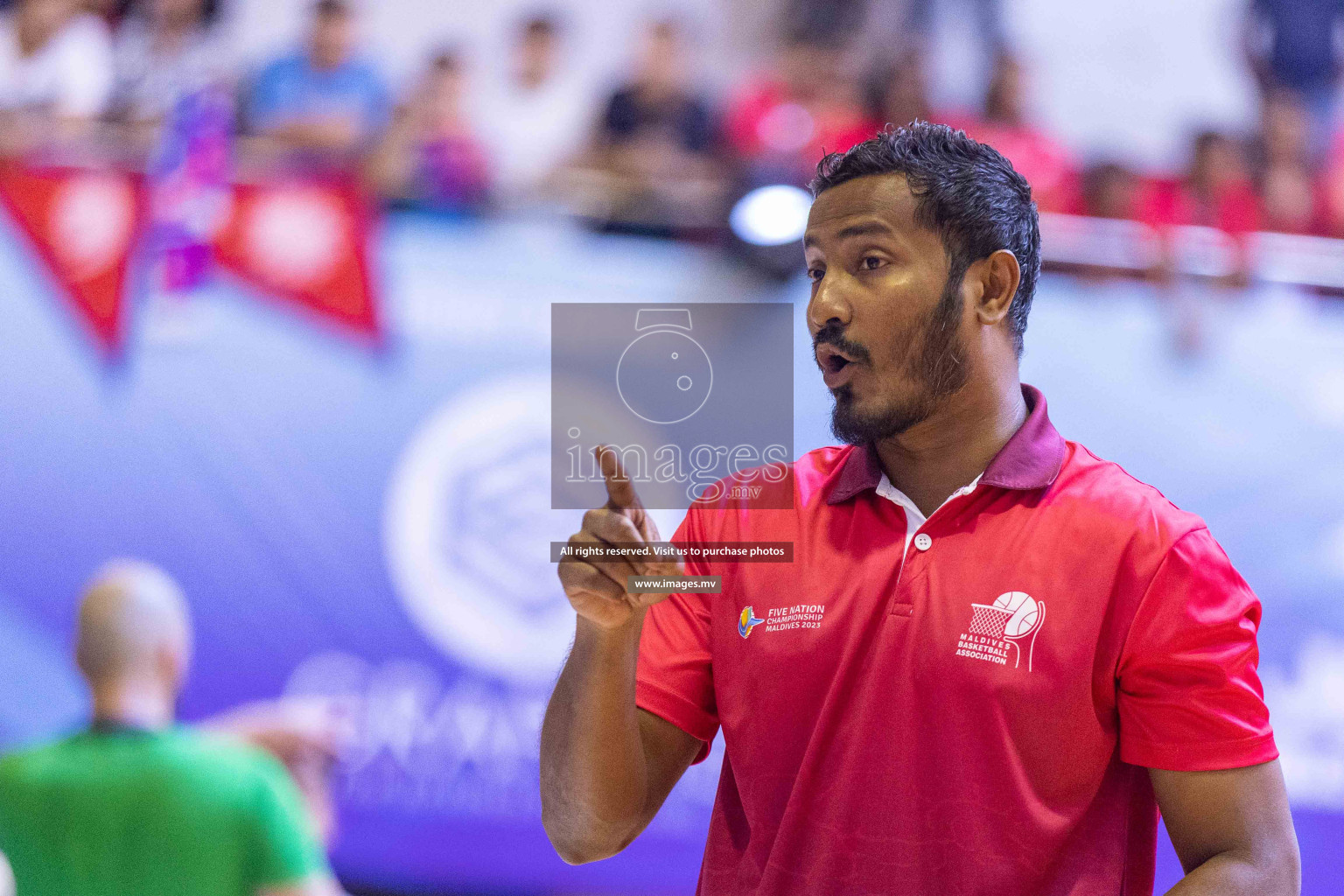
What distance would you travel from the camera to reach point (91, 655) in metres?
2.15

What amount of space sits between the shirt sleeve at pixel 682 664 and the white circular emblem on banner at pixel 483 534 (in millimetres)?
2191

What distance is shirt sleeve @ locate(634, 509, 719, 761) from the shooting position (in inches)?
56.0

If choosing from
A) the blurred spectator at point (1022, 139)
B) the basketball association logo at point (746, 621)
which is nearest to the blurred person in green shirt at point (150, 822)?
the basketball association logo at point (746, 621)

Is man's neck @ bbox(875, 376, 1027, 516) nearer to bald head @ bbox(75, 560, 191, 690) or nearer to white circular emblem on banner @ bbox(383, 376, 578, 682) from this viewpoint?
bald head @ bbox(75, 560, 191, 690)

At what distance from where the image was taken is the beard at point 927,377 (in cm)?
135

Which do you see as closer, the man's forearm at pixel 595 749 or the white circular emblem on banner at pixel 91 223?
the man's forearm at pixel 595 749

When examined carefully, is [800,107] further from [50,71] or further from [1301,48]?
[50,71]

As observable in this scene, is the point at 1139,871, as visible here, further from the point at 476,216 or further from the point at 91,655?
the point at 476,216

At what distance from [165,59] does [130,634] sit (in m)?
2.64

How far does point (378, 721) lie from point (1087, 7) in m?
3.47

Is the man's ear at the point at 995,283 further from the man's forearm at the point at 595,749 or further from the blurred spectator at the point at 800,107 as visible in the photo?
the blurred spectator at the point at 800,107

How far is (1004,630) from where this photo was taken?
4.11 feet

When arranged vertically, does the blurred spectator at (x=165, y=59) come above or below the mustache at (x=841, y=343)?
above

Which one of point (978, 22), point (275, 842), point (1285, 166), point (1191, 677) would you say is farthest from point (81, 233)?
point (1285, 166)
